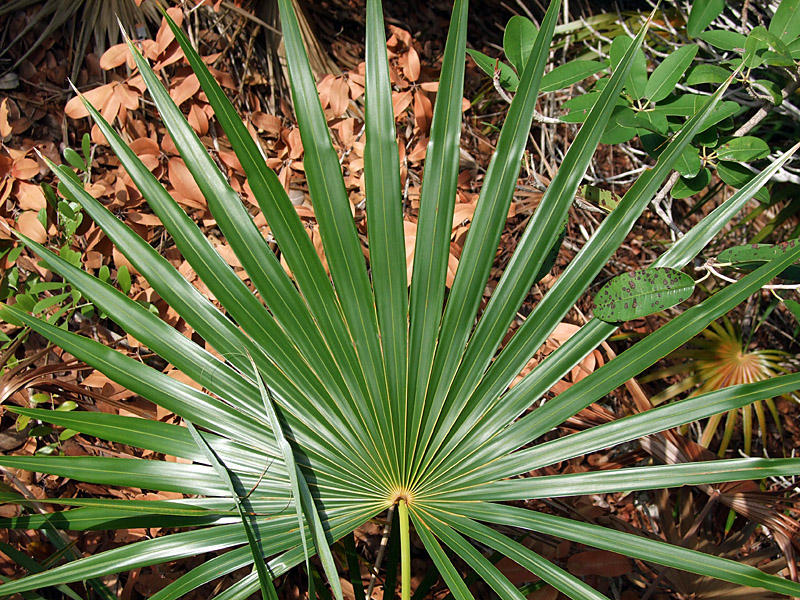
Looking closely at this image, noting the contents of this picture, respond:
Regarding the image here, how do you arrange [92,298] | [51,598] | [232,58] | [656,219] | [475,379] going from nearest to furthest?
[92,298] → [475,379] → [51,598] → [232,58] → [656,219]

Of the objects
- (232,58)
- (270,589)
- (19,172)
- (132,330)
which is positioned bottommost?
(270,589)

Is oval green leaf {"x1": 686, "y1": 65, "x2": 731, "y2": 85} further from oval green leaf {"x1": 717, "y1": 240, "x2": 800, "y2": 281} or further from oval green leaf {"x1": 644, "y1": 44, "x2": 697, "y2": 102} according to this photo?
oval green leaf {"x1": 717, "y1": 240, "x2": 800, "y2": 281}

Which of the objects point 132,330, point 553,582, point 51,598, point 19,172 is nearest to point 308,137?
point 132,330

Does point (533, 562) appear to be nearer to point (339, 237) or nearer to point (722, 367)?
point (339, 237)

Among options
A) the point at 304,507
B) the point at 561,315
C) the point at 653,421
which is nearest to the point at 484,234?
the point at 561,315

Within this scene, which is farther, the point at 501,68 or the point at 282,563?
the point at 501,68

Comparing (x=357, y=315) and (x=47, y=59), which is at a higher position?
(x=47, y=59)

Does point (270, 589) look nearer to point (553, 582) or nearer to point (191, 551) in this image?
point (191, 551)
